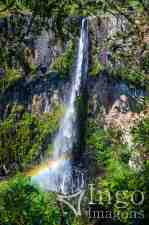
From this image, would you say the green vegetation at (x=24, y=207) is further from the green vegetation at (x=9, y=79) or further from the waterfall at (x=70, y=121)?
the green vegetation at (x=9, y=79)

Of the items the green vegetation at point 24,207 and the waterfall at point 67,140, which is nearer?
the green vegetation at point 24,207

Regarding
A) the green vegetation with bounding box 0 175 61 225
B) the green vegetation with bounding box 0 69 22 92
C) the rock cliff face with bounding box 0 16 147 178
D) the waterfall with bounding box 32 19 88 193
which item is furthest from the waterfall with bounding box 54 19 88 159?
the green vegetation with bounding box 0 175 61 225

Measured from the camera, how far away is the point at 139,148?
1402 centimetres

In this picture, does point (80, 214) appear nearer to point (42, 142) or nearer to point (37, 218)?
point (37, 218)

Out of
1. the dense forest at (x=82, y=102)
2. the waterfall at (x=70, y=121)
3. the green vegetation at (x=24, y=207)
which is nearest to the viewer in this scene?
the green vegetation at (x=24, y=207)

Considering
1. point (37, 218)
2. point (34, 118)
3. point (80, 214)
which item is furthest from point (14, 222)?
point (34, 118)

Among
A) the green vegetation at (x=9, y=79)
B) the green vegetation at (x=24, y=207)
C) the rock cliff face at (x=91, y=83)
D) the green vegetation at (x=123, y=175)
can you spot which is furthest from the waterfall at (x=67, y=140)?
the green vegetation at (x=24, y=207)

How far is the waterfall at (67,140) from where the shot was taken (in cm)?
1653

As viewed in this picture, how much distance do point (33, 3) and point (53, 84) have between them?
10.5m

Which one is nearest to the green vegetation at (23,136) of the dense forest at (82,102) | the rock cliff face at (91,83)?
the dense forest at (82,102)

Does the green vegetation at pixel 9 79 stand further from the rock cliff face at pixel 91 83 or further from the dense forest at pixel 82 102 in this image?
the rock cliff face at pixel 91 83

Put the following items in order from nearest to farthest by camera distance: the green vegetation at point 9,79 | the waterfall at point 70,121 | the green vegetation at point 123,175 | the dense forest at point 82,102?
the green vegetation at point 123,175, the dense forest at point 82,102, the waterfall at point 70,121, the green vegetation at point 9,79

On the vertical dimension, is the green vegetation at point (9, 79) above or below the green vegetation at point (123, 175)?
above

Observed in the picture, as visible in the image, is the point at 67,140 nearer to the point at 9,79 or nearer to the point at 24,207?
the point at 9,79
